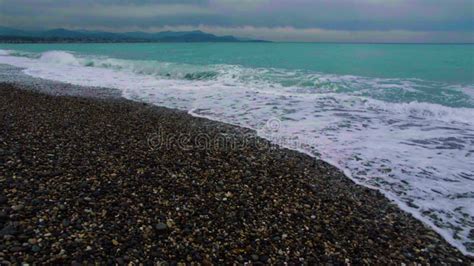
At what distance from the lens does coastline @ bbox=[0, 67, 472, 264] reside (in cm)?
390

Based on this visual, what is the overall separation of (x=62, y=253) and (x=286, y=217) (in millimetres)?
2876

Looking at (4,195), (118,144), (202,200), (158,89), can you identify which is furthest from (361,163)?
(158,89)

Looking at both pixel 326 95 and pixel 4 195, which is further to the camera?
pixel 326 95

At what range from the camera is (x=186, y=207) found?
191 inches

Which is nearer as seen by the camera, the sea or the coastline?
the coastline

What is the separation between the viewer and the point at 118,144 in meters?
7.46

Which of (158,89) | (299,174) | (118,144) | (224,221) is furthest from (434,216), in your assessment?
(158,89)

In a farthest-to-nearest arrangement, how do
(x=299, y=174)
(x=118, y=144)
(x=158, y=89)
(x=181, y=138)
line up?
(x=158, y=89)
(x=181, y=138)
(x=118, y=144)
(x=299, y=174)

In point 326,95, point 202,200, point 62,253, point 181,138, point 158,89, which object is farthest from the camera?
point 158,89

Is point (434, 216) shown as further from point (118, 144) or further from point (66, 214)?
point (118, 144)

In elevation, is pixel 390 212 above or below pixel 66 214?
below

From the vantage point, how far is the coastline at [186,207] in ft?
12.8

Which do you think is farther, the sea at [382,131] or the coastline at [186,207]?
the sea at [382,131]

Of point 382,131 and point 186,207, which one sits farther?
point 382,131
